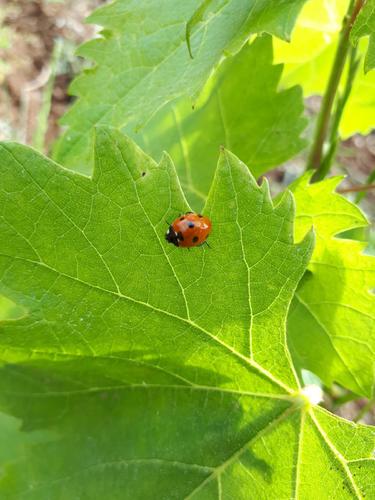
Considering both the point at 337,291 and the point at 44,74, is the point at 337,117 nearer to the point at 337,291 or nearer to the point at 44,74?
the point at 337,291

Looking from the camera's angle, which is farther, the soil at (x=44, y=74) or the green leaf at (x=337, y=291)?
the soil at (x=44, y=74)

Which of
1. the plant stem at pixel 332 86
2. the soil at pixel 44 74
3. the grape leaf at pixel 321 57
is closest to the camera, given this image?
the plant stem at pixel 332 86

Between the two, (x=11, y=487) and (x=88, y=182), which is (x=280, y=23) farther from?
(x=11, y=487)

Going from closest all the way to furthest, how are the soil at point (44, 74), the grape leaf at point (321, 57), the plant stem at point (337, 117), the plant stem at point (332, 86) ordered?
1. the plant stem at point (332, 86)
2. the plant stem at point (337, 117)
3. the grape leaf at point (321, 57)
4. the soil at point (44, 74)

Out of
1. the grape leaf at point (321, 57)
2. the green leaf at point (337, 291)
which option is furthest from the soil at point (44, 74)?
the green leaf at point (337, 291)

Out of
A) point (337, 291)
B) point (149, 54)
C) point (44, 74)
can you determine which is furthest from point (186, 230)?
point (44, 74)

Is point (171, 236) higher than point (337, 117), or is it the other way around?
point (337, 117)

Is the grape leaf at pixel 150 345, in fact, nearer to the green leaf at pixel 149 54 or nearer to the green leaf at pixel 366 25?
the green leaf at pixel 149 54
